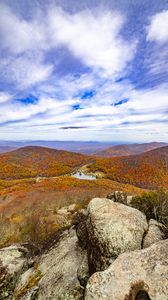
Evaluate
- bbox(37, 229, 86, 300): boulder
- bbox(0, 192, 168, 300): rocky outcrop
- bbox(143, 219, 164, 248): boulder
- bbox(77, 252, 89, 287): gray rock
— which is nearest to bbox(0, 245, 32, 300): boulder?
bbox(0, 192, 168, 300): rocky outcrop

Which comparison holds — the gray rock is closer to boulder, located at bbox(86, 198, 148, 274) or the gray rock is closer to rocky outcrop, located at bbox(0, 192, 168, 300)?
rocky outcrop, located at bbox(0, 192, 168, 300)

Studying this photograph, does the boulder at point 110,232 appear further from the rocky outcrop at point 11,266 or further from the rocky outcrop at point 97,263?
the rocky outcrop at point 11,266

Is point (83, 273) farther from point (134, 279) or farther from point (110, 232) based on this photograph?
point (134, 279)

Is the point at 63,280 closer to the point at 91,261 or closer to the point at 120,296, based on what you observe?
the point at 91,261

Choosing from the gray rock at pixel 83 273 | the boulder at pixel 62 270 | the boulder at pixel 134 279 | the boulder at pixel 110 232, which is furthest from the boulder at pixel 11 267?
the boulder at pixel 134 279

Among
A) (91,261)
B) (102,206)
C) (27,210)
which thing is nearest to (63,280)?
(91,261)

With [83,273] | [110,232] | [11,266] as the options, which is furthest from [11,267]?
[110,232]
